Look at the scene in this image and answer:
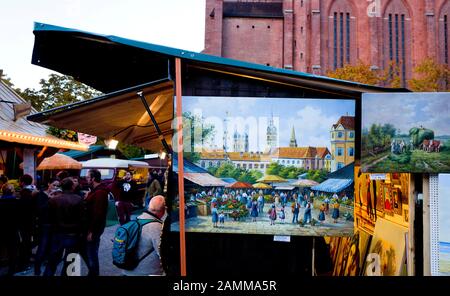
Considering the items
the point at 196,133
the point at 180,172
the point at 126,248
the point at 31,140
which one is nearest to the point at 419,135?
the point at 196,133

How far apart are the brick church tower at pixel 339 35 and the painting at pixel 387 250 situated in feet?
159

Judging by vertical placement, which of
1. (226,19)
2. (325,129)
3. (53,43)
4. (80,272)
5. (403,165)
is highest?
(226,19)

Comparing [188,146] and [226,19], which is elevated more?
[226,19]

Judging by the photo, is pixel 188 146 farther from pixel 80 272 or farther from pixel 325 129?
pixel 80 272

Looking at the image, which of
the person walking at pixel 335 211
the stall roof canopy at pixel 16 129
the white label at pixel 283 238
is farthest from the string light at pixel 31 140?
the person walking at pixel 335 211

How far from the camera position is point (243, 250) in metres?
4.85

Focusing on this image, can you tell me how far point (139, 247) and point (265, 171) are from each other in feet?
5.39

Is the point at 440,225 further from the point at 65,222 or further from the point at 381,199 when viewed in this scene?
the point at 65,222

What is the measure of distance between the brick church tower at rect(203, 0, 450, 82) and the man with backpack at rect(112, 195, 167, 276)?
49.3 meters

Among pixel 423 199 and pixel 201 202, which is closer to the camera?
pixel 423 199
